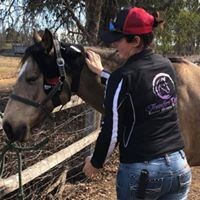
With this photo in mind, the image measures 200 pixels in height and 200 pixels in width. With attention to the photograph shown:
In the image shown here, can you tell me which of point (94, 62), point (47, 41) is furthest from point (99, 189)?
point (47, 41)

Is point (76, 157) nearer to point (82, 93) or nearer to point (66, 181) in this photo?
point (66, 181)

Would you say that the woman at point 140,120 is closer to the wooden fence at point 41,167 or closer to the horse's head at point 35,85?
the horse's head at point 35,85

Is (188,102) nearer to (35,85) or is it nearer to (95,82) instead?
(95,82)

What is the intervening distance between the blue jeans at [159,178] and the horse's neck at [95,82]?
3.72 feet

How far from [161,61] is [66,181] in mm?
3539

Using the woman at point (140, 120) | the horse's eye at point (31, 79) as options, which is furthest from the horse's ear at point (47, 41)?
the woman at point (140, 120)

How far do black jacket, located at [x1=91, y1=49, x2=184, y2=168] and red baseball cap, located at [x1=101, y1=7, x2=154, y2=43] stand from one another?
0.13 m

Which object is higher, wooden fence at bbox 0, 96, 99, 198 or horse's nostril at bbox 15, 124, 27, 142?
horse's nostril at bbox 15, 124, 27, 142

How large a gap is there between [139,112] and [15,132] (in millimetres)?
1119

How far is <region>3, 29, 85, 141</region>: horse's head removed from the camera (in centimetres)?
302

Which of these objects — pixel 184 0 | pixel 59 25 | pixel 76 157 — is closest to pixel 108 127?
pixel 76 157

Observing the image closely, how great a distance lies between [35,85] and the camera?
3051 millimetres

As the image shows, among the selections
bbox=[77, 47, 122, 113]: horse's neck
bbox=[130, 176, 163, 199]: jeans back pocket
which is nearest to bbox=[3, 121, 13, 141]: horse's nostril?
bbox=[77, 47, 122, 113]: horse's neck

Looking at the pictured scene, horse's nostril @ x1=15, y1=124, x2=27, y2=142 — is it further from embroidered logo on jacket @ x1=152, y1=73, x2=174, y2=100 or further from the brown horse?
embroidered logo on jacket @ x1=152, y1=73, x2=174, y2=100
